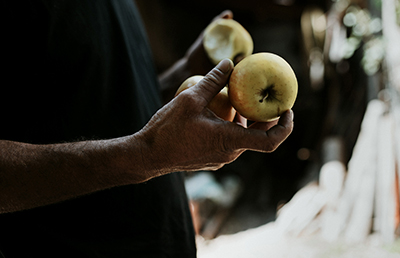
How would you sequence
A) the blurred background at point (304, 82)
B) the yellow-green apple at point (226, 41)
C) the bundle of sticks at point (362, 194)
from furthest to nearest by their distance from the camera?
1. the blurred background at point (304, 82)
2. the bundle of sticks at point (362, 194)
3. the yellow-green apple at point (226, 41)

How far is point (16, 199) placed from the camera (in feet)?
2.72

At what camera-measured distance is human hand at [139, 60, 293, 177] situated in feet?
2.83

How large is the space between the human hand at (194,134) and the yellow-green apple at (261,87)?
90 mm

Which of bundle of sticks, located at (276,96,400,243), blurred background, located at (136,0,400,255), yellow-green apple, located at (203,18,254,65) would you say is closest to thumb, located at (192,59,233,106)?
yellow-green apple, located at (203,18,254,65)

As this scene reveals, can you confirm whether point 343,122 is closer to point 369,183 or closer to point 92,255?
point 369,183

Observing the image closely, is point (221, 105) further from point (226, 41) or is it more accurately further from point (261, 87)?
point (226, 41)

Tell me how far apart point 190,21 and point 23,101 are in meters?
3.95

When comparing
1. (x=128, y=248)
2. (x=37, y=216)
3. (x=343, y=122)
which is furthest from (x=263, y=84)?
(x=343, y=122)

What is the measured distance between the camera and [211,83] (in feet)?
2.93

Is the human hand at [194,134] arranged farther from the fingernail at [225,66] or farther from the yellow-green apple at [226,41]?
the yellow-green apple at [226,41]

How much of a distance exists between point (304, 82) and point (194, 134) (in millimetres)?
4652

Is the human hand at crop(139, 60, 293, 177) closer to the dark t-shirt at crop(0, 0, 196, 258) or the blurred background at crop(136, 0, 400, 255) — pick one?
the dark t-shirt at crop(0, 0, 196, 258)

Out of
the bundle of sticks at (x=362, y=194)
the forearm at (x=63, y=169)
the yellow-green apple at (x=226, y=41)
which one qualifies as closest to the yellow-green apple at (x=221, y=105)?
the forearm at (x=63, y=169)

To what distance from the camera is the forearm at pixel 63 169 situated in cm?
83
